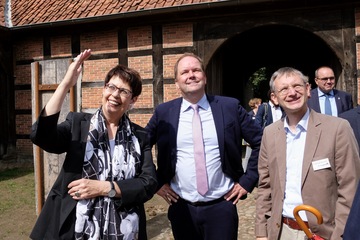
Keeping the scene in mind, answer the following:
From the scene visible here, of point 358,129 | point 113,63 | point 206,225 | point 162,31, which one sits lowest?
point 206,225

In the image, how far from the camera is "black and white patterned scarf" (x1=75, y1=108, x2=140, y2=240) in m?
1.76

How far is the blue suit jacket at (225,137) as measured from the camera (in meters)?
2.42

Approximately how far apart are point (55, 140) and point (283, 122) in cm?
136

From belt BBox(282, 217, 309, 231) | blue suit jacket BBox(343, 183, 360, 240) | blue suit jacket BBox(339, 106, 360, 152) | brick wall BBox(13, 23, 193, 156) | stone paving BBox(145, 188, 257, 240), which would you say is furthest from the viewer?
brick wall BBox(13, 23, 193, 156)

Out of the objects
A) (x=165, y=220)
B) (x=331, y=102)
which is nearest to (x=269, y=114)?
(x=331, y=102)

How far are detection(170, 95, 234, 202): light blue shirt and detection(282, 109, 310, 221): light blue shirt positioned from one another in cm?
47

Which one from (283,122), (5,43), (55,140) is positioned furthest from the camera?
(5,43)

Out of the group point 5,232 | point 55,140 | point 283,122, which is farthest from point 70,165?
point 5,232

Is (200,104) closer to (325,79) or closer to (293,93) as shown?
(293,93)

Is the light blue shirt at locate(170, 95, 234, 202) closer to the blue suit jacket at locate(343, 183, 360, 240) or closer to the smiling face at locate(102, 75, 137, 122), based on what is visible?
the smiling face at locate(102, 75, 137, 122)

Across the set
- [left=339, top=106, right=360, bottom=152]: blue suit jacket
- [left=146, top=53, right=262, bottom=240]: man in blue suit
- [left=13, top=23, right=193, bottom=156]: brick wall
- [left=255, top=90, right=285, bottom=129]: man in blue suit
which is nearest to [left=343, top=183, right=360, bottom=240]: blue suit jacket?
[left=146, top=53, right=262, bottom=240]: man in blue suit

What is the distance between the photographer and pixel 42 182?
153 inches

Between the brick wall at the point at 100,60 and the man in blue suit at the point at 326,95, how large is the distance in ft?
13.0

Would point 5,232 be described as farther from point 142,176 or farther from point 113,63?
point 113,63
